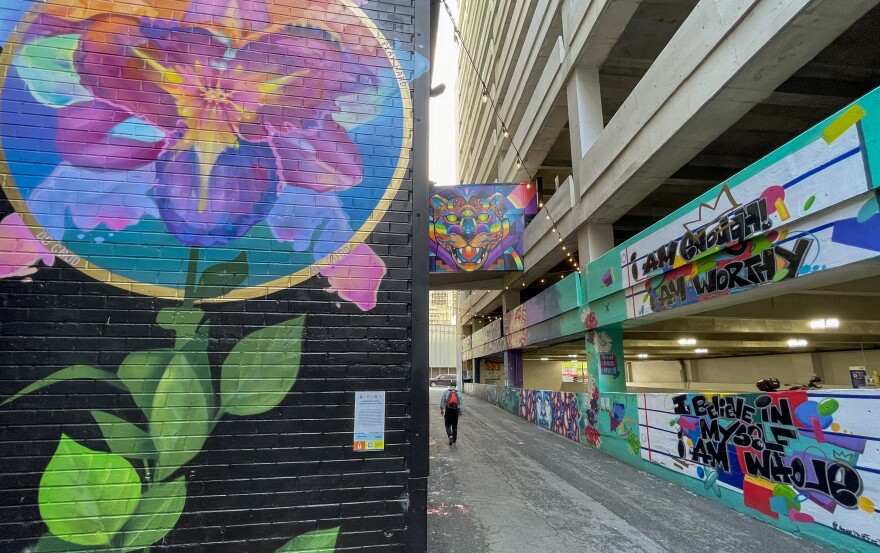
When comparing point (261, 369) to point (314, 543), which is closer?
point (314, 543)

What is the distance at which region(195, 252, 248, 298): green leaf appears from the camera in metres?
4.17

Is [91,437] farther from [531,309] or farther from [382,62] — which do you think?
[531,309]

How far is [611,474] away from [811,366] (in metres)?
20.5

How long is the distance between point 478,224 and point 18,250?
13432 mm

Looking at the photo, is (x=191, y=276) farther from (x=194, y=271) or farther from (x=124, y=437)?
(x=124, y=437)

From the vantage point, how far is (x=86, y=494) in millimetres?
3707

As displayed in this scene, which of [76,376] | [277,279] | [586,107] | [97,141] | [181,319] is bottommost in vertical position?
[76,376]

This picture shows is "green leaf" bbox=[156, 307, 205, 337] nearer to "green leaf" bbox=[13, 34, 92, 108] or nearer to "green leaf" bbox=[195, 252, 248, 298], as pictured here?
"green leaf" bbox=[195, 252, 248, 298]

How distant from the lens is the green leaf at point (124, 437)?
12.5 feet

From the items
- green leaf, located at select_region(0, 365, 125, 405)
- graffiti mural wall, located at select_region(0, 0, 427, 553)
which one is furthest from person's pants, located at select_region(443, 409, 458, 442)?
green leaf, located at select_region(0, 365, 125, 405)

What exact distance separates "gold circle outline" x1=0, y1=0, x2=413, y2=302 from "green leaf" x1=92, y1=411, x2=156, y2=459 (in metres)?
1.10

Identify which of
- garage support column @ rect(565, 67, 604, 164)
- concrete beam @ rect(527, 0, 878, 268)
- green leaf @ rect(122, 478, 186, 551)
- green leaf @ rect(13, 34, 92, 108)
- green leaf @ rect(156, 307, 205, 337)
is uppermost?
garage support column @ rect(565, 67, 604, 164)

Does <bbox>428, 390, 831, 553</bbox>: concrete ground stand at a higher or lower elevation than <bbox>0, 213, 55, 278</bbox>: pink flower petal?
lower

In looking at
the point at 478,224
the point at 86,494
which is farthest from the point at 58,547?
the point at 478,224
